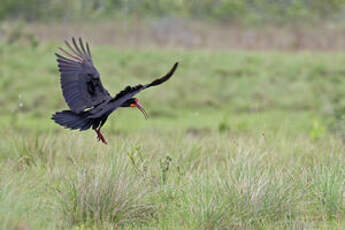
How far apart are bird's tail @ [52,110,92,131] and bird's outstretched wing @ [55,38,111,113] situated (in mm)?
337

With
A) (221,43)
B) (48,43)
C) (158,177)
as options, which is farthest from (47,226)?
(221,43)

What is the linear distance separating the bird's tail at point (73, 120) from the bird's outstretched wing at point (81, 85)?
1.11ft

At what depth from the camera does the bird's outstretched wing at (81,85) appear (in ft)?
22.2

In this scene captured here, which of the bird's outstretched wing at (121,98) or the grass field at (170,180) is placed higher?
the bird's outstretched wing at (121,98)

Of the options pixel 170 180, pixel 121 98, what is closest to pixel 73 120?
pixel 121 98

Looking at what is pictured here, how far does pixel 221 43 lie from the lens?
2206cm

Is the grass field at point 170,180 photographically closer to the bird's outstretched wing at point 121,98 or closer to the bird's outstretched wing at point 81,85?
the bird's outstretched wing at point 121,98

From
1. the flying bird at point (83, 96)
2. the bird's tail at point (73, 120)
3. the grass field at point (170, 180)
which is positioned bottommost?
the grass field at point (170, 180)

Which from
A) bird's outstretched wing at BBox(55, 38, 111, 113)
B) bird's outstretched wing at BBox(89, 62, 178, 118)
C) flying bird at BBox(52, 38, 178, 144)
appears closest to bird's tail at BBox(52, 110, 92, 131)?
flying bird at BBox(52, 38, 178, 144)

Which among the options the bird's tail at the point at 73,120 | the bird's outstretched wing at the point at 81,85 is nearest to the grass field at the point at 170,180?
the bird's tail at the point at 73,120

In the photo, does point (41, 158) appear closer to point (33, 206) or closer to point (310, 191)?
point (33, 206)

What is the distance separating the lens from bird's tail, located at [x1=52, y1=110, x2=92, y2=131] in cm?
619

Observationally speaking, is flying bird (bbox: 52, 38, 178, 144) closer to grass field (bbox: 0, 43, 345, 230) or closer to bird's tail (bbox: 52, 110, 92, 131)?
bird's tail (bbox: 52, 110, 92, 131)

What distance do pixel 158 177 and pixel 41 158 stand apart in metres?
1.86
